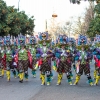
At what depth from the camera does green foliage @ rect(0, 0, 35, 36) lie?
25625 millimetres

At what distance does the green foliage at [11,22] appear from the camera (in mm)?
25625

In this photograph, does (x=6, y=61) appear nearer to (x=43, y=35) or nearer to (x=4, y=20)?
(x=43, y=35)

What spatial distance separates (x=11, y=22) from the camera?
27656mm

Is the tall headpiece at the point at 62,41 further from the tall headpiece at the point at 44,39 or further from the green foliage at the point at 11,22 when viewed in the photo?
the green foliage at the point at 11,22

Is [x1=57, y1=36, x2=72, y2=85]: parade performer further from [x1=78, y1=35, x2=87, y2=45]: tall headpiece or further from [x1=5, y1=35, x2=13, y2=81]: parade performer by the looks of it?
[x1=5, y1=35, x2=13, y2=81]: parade performer

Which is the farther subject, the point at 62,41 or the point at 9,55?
the point at 9,55

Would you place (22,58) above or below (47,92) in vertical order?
above

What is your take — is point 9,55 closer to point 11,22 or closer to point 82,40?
point 82,40

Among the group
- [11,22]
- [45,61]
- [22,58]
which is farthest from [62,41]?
[11,22]

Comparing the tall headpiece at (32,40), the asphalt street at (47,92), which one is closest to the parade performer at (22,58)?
the tall headpiece at (32,40)

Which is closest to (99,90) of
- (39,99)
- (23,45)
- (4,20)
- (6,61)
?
(39,99)

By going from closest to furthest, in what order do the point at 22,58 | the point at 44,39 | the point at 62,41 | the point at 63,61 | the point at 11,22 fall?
1. the point at 63,61
2. the point at 62,41
3. the point at 44,39
4. the point at 22,58
5. the point at 11,22

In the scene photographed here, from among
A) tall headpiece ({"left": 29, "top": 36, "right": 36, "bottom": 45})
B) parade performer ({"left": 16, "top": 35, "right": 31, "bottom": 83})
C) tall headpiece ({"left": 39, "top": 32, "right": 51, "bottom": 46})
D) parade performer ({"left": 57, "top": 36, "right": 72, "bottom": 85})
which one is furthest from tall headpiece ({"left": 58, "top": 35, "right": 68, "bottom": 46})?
tall headpiece ({"left": 29, "top": 36, "right": 36, "bottom": 45})

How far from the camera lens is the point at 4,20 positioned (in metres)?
26.3
